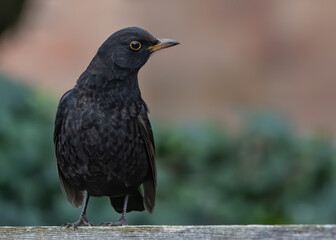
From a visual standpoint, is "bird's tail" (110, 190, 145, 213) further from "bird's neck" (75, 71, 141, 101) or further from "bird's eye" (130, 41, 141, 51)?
"bird's eye" (130, 41, 141, 51)

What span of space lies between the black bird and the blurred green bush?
3.53ft

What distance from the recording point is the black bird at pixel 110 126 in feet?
13.7

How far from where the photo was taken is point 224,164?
248 inches

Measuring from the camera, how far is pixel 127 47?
429cm

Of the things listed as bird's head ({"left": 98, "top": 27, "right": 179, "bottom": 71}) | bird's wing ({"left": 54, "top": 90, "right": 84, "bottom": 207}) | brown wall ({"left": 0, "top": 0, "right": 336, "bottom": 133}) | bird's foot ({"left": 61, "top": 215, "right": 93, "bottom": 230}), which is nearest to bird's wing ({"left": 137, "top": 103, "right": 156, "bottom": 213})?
bird's head ({"left": 98, "top": 27, "right": 179, "bottom": 71})

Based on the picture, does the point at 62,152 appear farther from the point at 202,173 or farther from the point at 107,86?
the point at 202,173

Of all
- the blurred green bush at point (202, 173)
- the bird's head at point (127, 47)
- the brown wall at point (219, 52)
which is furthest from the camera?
the brown wall at point (219, 52)

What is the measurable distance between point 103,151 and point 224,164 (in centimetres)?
225

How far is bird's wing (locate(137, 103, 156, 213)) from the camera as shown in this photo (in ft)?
14.2

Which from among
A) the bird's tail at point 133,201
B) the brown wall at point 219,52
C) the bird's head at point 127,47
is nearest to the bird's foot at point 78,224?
the bird's tail at point 133,201

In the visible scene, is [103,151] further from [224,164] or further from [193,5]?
[193,5]

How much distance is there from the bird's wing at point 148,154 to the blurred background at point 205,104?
1.00 metres

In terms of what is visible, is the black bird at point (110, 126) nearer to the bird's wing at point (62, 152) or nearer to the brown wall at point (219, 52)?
the bird's wing at point (62, 152)

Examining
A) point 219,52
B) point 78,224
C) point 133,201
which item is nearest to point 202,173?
point 133,201
